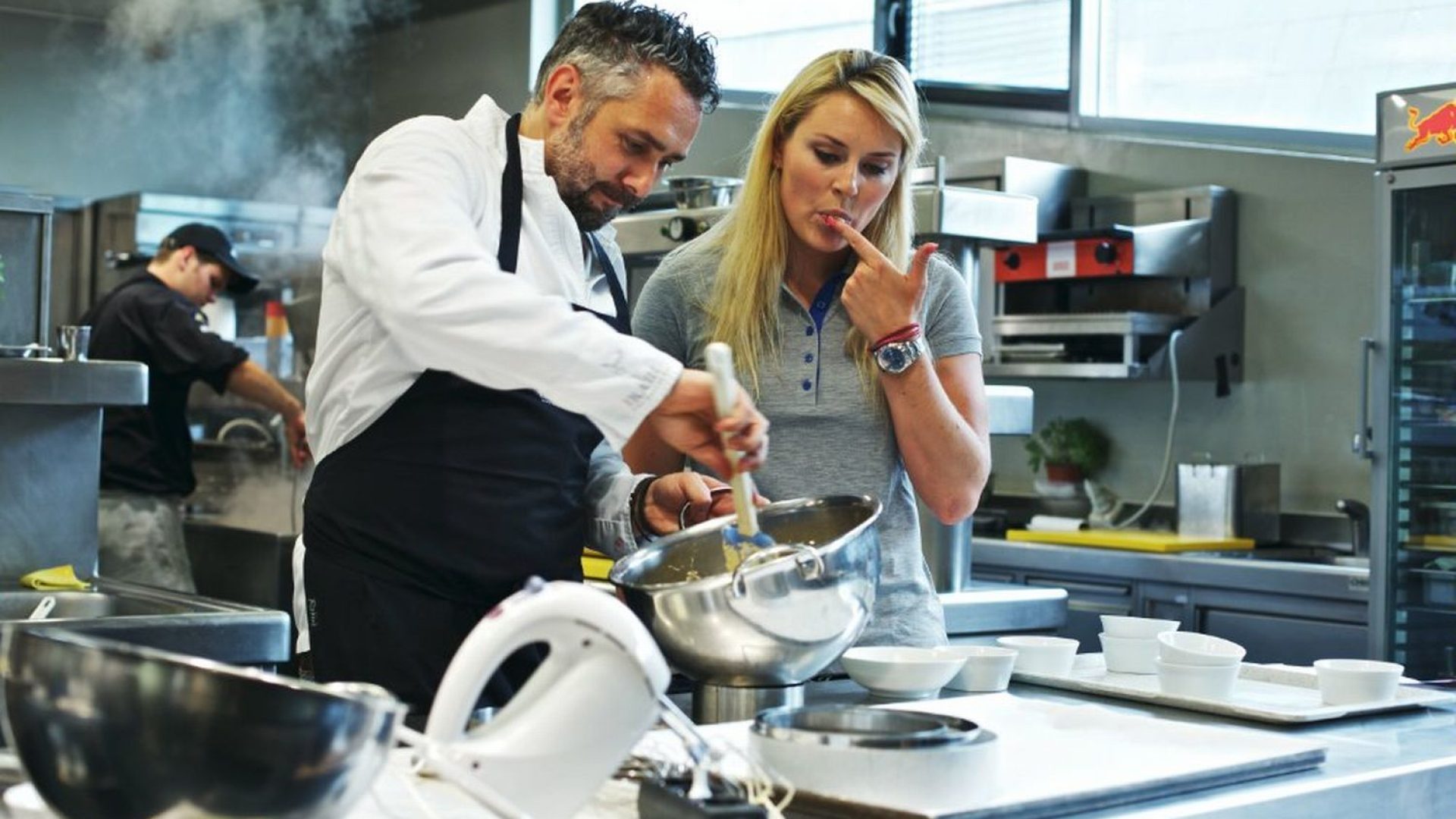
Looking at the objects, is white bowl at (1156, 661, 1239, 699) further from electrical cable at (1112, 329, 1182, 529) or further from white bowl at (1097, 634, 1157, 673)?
electrical cable at (1112, 329, 1182, 529)

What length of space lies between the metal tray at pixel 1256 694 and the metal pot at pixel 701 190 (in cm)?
186

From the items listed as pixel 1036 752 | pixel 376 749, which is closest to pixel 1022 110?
pixel 1036 752

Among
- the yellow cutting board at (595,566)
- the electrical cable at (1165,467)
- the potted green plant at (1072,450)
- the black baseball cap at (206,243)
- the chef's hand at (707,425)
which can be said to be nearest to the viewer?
the chef's hand at (707,425)

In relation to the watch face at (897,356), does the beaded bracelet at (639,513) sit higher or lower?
lower

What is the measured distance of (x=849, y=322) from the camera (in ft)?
7.83

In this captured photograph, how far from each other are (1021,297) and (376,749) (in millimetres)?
4610

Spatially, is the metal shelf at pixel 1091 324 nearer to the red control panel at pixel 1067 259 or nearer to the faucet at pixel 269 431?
the red control panel at pixel 1067 259

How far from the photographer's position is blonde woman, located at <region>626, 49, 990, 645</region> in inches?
89.6

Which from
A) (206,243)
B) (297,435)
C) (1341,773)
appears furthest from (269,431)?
(1341,773)

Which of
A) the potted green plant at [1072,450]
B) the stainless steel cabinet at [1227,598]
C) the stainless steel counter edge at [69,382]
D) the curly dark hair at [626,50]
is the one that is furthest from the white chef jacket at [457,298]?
the potted green plant at [1072,450]

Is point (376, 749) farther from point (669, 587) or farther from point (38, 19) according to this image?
point (38, 19)

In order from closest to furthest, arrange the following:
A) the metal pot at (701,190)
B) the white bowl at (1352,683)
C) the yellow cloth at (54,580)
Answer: the white bowl at (1352,683)
the yellow cloth at (54,580)
the metal pot at (701,190)

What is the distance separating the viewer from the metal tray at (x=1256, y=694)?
1.92 meters

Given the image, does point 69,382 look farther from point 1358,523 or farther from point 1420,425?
point 1358,523
